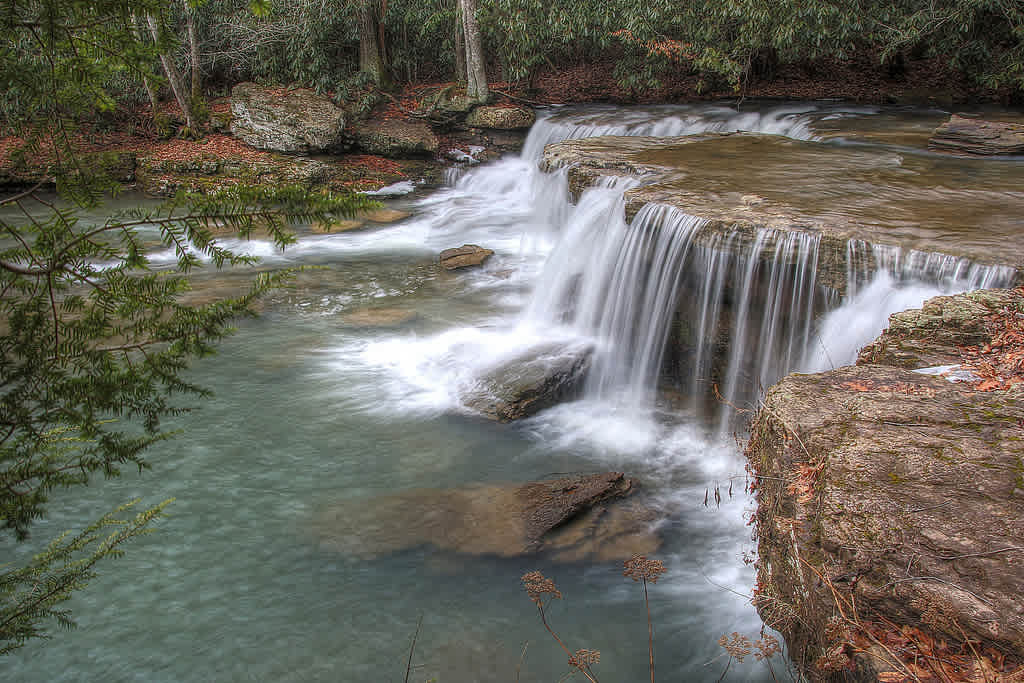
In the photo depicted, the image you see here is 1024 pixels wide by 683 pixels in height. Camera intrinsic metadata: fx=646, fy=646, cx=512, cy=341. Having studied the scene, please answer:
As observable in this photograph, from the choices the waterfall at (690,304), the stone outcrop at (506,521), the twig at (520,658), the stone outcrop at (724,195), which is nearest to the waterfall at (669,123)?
the stone outcrop at (724,195)

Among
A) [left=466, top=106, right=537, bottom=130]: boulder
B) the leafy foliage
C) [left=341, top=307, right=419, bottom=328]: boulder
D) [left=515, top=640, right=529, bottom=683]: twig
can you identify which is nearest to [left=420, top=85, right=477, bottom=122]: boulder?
[left=466, top=106, right=537, bottom=130]: boulder

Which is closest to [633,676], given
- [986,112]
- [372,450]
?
[372,450]

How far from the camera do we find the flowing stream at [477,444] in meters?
4.40

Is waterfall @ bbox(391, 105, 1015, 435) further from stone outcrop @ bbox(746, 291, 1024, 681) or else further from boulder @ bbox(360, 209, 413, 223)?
boulder @ bbox(360, 209, 413, 223)

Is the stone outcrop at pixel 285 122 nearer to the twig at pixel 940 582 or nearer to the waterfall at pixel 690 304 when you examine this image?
the waterfall at pixel 690 304

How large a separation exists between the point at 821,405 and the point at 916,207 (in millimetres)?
5112

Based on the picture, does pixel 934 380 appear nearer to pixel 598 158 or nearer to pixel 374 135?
pixel 598 158

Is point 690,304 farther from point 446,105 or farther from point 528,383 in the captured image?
point 446,105

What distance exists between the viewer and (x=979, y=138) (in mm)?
10438

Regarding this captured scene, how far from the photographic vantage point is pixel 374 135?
18062mm

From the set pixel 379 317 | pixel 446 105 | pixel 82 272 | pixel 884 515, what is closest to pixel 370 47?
pixel 446 105

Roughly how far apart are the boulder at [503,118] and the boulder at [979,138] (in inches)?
404

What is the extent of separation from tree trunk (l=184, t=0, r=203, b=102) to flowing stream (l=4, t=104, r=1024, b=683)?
Result: 10.5m

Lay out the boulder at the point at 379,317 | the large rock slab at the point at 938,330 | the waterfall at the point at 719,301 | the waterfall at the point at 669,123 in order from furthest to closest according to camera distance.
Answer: the waterfall at the point at 669,123, the boulder at the point at 379,317, the waterfall at the point at 719,301, the large rock slab at the point at 938,330
